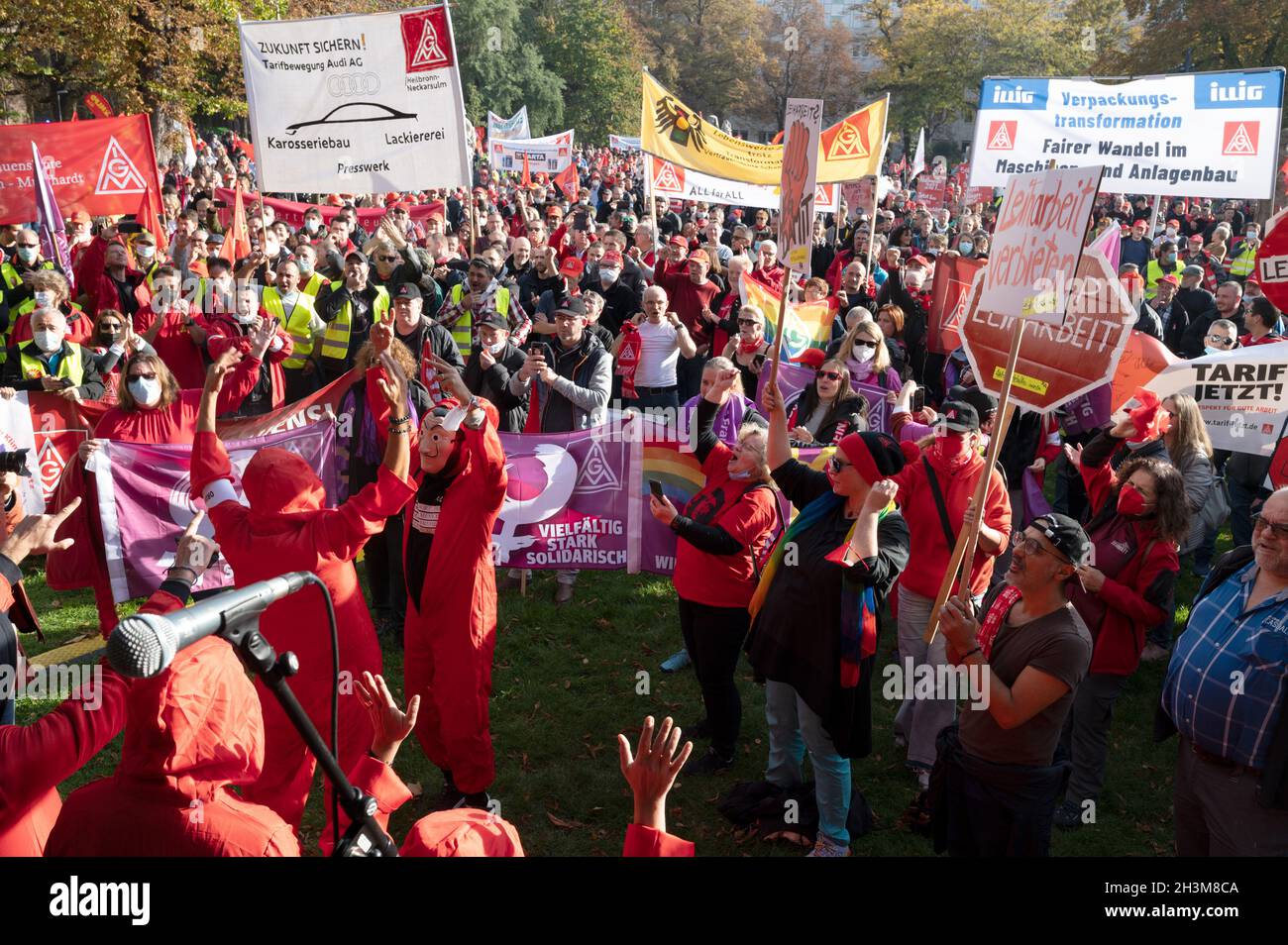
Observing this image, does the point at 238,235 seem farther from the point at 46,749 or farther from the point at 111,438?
the point at 46,749

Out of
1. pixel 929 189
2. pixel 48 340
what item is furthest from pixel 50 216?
pixel 929 189

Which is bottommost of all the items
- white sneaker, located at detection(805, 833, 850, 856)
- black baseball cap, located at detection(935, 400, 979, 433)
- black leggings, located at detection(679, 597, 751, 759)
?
white sneaker, located at detection(805, 833, 850, 856)

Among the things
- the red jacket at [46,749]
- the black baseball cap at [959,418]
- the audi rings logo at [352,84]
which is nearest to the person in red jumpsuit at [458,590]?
the red jacket at [46,749]

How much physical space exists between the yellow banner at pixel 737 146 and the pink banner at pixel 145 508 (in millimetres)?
8076

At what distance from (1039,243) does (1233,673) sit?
183 centimetres

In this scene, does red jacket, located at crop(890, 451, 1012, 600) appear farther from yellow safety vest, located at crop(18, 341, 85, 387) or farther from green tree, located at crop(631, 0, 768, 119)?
green tree, located at crop(631, 0, 768, 119)

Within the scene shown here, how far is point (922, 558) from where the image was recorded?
5.54 meters

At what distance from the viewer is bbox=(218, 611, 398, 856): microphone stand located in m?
1.94

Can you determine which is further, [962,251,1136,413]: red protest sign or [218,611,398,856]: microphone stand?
[962,251,1136,413]: red protest sign

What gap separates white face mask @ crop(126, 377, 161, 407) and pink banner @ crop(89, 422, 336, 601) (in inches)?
11.4

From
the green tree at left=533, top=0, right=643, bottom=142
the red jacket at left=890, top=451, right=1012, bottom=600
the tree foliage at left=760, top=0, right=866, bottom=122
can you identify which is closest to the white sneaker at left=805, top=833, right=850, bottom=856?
the red jacket at left=890, top=451, right=1012, bottom=600

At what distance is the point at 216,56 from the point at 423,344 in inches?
914
